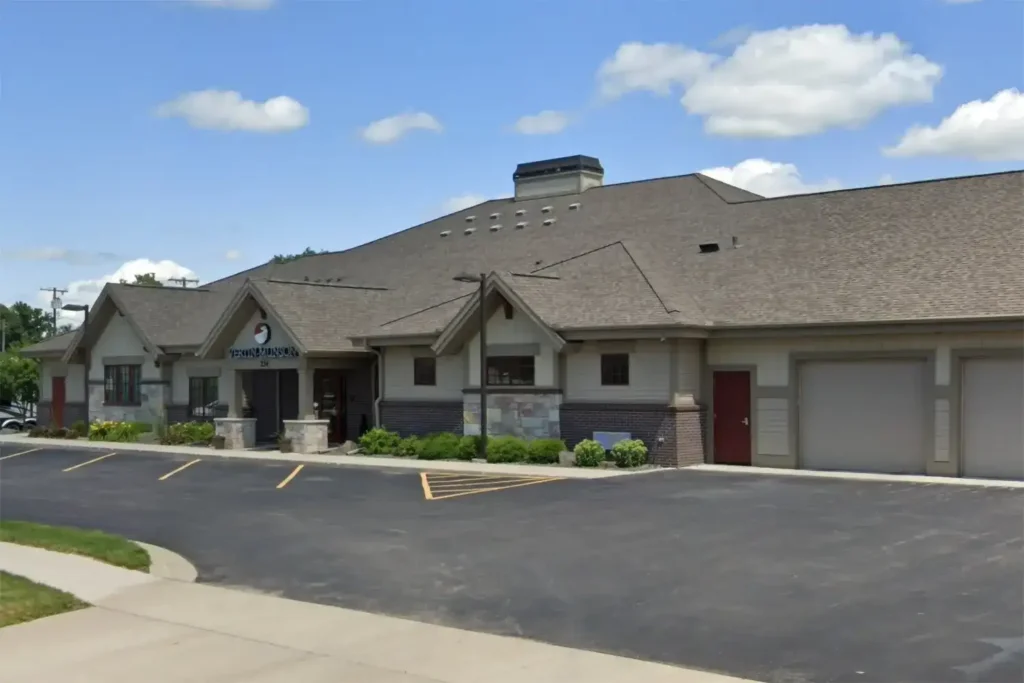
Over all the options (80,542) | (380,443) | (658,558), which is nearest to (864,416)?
(658,558)

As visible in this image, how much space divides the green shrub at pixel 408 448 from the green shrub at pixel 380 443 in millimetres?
164

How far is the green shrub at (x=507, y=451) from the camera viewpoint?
27.0m

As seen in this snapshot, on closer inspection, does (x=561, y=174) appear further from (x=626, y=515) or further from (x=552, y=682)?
(x=552, y=682)

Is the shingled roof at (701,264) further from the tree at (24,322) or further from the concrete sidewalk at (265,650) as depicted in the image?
the tree at (24,322)

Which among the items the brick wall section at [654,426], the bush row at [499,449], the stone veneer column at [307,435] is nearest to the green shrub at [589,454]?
the bush row at [499,449]

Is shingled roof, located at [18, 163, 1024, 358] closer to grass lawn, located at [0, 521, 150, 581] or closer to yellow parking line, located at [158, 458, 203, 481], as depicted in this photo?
yellow parking line, located at [158, 458, 203, 481]

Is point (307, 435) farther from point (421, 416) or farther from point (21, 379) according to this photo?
point (21, 379)

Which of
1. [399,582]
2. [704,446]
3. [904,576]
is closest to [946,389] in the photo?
[704,446]

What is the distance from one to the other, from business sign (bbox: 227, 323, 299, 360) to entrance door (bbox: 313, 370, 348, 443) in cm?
116

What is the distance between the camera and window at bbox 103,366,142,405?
133 feet

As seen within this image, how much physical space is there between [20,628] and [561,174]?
33.1 metres

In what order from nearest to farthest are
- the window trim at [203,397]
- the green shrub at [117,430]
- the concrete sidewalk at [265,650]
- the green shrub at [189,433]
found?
the concrete sidewalk at [265,650] → the green shrub at [189,433] → the window trim at [203,397] → the green shrub at [117,430]

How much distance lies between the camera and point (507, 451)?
2717 centimetres

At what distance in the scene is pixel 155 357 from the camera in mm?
38969
